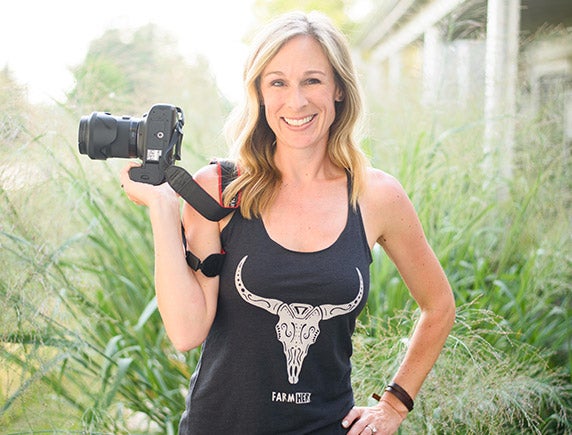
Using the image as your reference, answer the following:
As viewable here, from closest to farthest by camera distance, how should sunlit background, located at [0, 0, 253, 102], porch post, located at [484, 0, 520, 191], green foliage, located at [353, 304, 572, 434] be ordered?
green foliage, located at [353, 304, 572, 434]
sunlit background, located at [0, 0, 253, 102]
porch post, located at [484, 0, 520, 191]

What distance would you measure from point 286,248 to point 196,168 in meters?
1.67

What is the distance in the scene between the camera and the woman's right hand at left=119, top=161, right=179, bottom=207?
1762 millimetres

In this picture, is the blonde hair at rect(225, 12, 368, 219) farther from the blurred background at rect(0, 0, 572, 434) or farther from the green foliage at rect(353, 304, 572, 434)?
the green foliage at rect(353, 304, 572, 434)

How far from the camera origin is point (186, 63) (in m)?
4.04

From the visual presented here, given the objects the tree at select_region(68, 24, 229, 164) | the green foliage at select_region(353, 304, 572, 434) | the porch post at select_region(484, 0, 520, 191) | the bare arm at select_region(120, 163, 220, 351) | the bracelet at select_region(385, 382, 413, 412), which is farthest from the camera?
the porch post at select_region(484, 0, 520, 191)

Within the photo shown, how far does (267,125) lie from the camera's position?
2080 mm

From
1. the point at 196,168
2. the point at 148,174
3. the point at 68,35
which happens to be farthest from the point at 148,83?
the point at 148,174

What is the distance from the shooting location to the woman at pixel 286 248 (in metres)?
1.80

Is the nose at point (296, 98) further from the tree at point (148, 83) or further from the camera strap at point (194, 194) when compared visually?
the tree at point (148, 83)

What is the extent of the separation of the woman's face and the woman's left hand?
2.24ft

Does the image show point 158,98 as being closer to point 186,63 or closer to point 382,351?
point 186,63

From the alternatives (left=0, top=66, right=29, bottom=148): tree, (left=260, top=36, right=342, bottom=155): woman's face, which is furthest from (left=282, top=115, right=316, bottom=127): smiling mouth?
(left=0, top=66, right=29, bottom=148): tree

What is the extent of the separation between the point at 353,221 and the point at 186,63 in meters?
2.34

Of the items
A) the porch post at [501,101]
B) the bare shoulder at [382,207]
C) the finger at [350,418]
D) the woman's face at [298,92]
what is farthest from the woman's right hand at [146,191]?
the porch post at [501,101]
